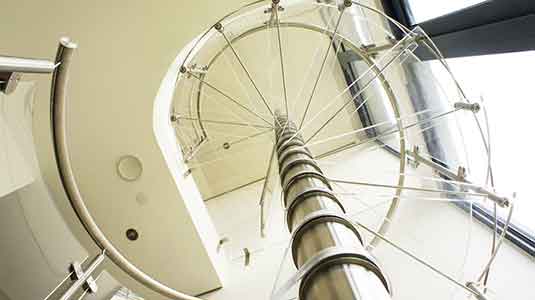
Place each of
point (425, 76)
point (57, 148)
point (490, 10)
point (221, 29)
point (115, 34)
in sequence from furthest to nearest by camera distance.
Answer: point (425, 76)
point (115, 34)
point (221, 29)
point (490, 10)
point (57, 148)

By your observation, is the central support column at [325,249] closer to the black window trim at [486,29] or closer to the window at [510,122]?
the black window trim at [486,29]

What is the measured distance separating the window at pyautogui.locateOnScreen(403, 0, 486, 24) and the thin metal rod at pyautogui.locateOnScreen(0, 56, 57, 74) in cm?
206

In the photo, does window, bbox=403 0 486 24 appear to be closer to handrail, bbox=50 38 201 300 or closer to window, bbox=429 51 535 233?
window, bbox=429 51 535 233

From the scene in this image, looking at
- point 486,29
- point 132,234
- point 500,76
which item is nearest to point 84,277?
point 132,234

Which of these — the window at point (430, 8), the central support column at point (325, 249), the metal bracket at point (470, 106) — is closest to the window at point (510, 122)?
the window at point (430, 8)

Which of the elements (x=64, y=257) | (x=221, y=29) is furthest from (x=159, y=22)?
(x=64, y=257)

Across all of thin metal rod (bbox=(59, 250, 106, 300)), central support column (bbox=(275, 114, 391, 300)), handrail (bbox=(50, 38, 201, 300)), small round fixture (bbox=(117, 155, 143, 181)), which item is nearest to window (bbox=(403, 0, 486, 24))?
central support column (bbox=(275, 114, 391, 300))

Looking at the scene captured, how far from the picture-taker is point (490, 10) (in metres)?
1.71

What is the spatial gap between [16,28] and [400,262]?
9.32ft

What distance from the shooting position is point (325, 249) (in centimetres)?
66

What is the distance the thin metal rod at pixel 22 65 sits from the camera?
0.63m

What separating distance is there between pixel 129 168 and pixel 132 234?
61 cm

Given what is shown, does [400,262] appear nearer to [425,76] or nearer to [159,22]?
[425,76]

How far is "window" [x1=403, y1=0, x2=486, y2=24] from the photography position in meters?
2.10
